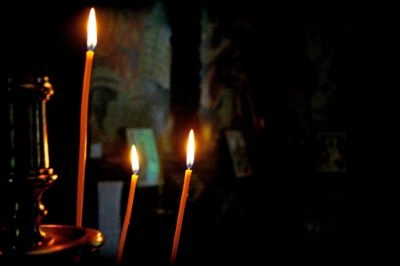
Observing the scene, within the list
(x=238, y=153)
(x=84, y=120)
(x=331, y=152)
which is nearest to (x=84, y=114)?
(x=84, y=120)

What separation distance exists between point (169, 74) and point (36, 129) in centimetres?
316

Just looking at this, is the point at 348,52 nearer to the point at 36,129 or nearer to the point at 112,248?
the point at 112,248

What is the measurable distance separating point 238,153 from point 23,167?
3539mm

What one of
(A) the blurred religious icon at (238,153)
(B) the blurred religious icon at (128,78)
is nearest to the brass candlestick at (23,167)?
(B) the blurred religious icon at (128,78)

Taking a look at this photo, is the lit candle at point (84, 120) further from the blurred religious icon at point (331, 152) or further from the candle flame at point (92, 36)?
the blurred religious icon at point (331, 152)

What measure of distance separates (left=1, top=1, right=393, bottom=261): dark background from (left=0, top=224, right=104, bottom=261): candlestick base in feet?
9.81

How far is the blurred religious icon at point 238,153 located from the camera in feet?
13.0

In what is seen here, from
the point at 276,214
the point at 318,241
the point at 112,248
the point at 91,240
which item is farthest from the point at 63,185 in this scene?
the point at 318,241

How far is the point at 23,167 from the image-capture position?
0.51 metres

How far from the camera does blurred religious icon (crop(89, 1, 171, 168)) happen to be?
3414 mm

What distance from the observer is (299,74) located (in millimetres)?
4195

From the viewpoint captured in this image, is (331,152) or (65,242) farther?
(331,152)

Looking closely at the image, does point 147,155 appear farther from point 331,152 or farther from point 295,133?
point 331,152

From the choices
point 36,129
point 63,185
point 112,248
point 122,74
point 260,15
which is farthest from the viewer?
point 260,15
